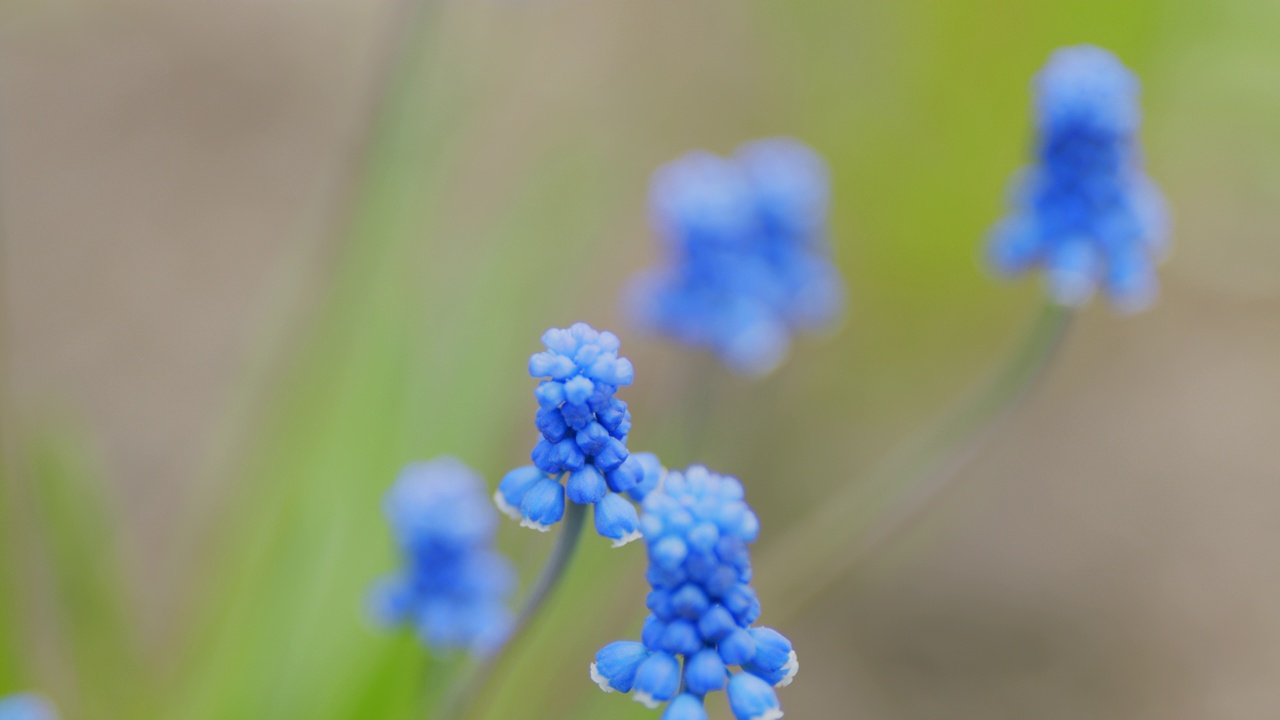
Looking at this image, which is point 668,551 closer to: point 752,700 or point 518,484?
point 752,700

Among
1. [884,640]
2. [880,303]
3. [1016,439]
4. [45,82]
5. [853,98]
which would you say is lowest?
[884,640]

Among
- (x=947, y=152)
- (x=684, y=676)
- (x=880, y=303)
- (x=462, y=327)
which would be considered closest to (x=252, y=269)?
(x=462, y=327)

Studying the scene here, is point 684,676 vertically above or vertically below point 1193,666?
below

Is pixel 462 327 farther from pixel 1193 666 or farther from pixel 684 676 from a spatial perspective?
pixel 1193 666

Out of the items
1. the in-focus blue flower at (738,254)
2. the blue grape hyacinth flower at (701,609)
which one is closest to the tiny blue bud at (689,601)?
the blue grape hyacinth flower at (701,609)

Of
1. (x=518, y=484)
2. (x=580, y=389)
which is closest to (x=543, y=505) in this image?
(x=518, y=484)
